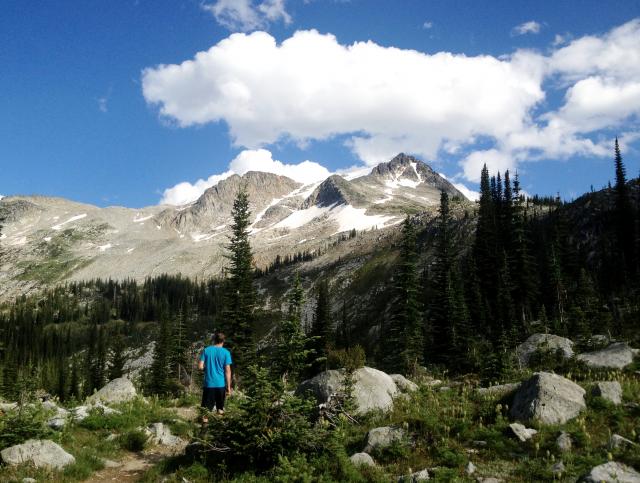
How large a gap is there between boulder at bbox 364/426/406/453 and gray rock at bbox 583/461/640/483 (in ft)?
13.4

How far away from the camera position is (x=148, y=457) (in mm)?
12008

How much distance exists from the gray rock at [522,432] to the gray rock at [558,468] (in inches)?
49.7

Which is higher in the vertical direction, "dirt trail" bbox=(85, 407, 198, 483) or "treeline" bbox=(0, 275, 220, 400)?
"dirt trail" bbox=(85, 407, 198, 483)

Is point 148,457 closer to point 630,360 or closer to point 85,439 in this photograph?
point 85,439

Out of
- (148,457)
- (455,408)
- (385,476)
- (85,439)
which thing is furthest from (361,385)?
(85,439)

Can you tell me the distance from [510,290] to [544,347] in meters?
39.0

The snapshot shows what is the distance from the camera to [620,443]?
31.2ft

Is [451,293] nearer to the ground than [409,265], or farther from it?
nearer to the ground

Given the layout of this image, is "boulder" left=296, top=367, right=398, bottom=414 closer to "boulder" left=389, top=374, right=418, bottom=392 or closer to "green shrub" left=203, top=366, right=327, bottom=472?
"boulder" left=389, top=374, right=418, bottom=392

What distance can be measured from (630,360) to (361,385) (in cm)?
1257

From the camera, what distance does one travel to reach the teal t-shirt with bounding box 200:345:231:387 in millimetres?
12234

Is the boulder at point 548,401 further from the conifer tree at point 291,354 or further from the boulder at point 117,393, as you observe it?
the boulder at point 117,393

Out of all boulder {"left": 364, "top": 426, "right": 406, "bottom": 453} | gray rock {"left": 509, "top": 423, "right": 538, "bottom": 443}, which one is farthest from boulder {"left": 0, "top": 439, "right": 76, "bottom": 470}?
gray rock {"left": 509, "top": 423, "right": 538, "bottom": 443}

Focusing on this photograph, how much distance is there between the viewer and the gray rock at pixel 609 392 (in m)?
11.9
